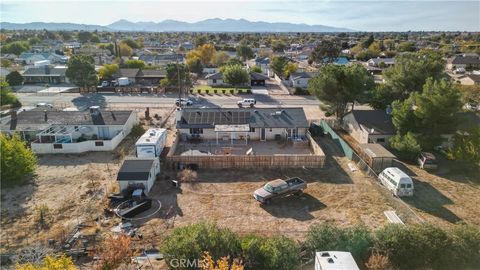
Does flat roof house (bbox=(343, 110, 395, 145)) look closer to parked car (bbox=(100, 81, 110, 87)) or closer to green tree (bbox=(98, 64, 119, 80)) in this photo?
parked car (bbox=(100, 81, 110, 87))

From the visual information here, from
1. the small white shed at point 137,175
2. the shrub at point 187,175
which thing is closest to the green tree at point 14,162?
the small white shed at point 137,175

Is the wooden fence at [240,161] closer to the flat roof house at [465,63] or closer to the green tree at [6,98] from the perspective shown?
the green tree at [6,98]

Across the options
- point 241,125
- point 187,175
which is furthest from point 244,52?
point 187,175

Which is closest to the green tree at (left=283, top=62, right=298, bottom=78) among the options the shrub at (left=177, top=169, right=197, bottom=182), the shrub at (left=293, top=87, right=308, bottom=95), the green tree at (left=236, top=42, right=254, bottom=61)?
the shrub at (left=293, top=87, right=308, bottom=95)

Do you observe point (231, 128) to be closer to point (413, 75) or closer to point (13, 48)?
point (413, 75)

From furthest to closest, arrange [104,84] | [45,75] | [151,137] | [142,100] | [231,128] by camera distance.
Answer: [45,75] < [104,84] < [142,100] < [231,128] < [151,137]
